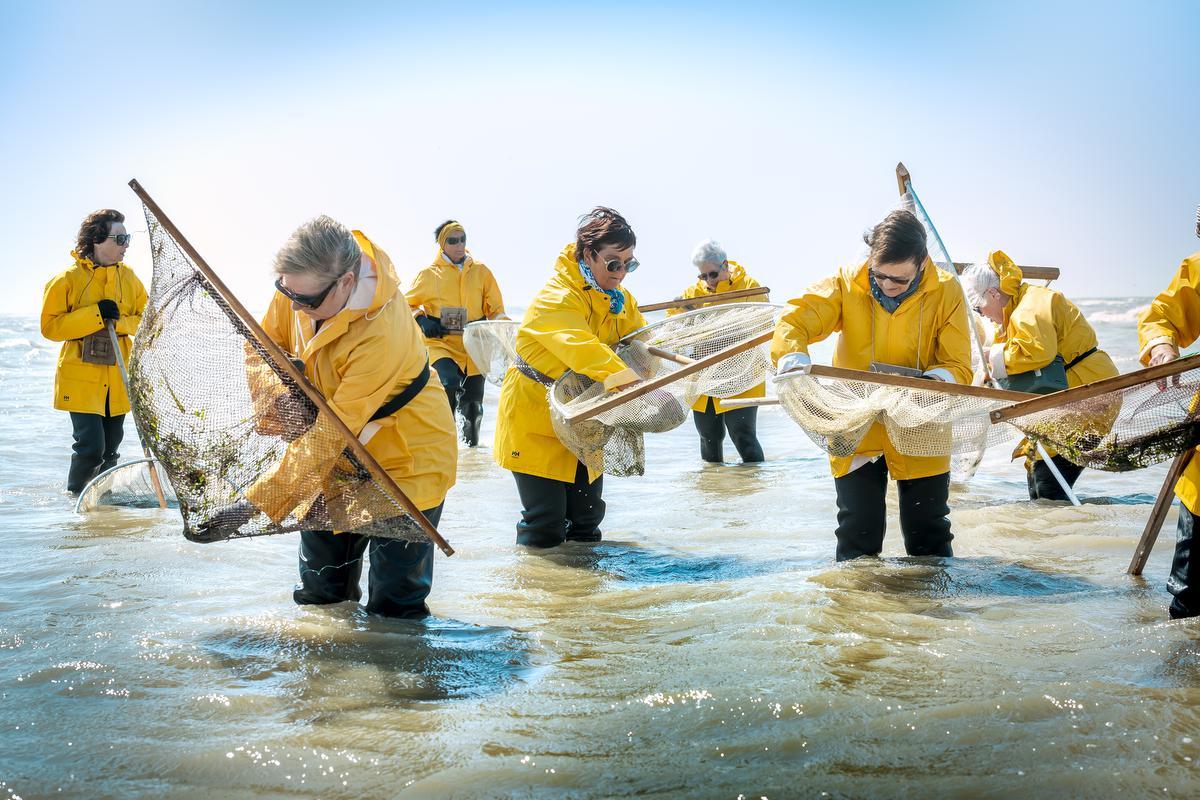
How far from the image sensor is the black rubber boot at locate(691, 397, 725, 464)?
366 inches

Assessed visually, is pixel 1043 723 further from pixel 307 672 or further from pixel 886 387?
pixel 307 672

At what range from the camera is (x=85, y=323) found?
661cm

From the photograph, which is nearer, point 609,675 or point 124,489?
point 609,675

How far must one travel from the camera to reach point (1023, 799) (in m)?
2.41

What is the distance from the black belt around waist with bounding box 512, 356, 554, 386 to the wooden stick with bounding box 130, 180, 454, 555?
1.63 m

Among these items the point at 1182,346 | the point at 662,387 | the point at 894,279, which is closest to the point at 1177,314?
the point at 1182,346

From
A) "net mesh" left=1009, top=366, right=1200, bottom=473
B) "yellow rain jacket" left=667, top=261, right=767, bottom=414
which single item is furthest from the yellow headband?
"net mesh" left=1009, top=366, right=1200, bottom=473

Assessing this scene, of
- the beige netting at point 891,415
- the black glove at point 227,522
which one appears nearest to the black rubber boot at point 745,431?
the beige netting at point 891,415

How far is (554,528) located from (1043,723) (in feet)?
9.70

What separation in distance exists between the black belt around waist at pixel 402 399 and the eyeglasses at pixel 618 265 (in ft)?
5.32

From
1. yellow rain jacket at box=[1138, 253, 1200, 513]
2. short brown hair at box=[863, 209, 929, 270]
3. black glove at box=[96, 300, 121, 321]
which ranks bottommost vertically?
yellow rain jacket at box=[1138, 253, 1200, 513]

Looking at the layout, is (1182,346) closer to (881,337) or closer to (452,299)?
(881,337)

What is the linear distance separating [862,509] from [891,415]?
0.58 m

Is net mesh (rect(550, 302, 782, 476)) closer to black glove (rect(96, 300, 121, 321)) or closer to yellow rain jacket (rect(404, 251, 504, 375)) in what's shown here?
yellow rain jacket (rect(404, 251, 504, 375))
